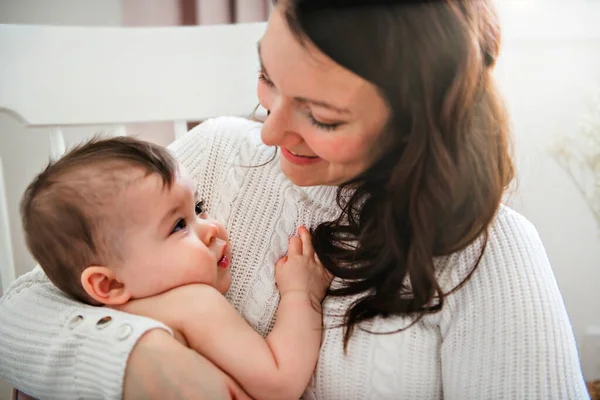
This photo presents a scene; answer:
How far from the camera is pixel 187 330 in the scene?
53 cm

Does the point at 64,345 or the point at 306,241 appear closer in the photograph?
the point at 64,345

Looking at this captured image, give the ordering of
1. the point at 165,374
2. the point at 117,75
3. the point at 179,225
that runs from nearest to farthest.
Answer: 1. the point at 165,374
2. the point at 179,225
3. the point at 117,75

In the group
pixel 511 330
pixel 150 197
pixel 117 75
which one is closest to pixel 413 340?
pixel 511 330

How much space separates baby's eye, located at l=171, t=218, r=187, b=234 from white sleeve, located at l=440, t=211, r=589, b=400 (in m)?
0.29

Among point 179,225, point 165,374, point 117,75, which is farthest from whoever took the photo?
point 117,75

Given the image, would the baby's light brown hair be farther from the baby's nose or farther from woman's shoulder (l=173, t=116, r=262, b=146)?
woman's shoulder (l=173, t=116, r=262, b=146)

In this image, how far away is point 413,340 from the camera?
56 centimetres

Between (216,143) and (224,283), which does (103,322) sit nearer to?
(224,283)

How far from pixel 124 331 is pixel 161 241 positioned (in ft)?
0.34

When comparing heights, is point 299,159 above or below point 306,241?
above

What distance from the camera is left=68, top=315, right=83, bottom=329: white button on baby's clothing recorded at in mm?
509

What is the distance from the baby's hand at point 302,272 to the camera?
0.58 meters

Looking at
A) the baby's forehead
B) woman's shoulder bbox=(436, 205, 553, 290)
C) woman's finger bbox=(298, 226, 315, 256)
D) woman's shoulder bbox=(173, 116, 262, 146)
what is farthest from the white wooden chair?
woman's shoulder bbox=(436, 205, 553, 290)

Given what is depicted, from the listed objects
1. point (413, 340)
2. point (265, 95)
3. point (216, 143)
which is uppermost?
point (265, 95)
